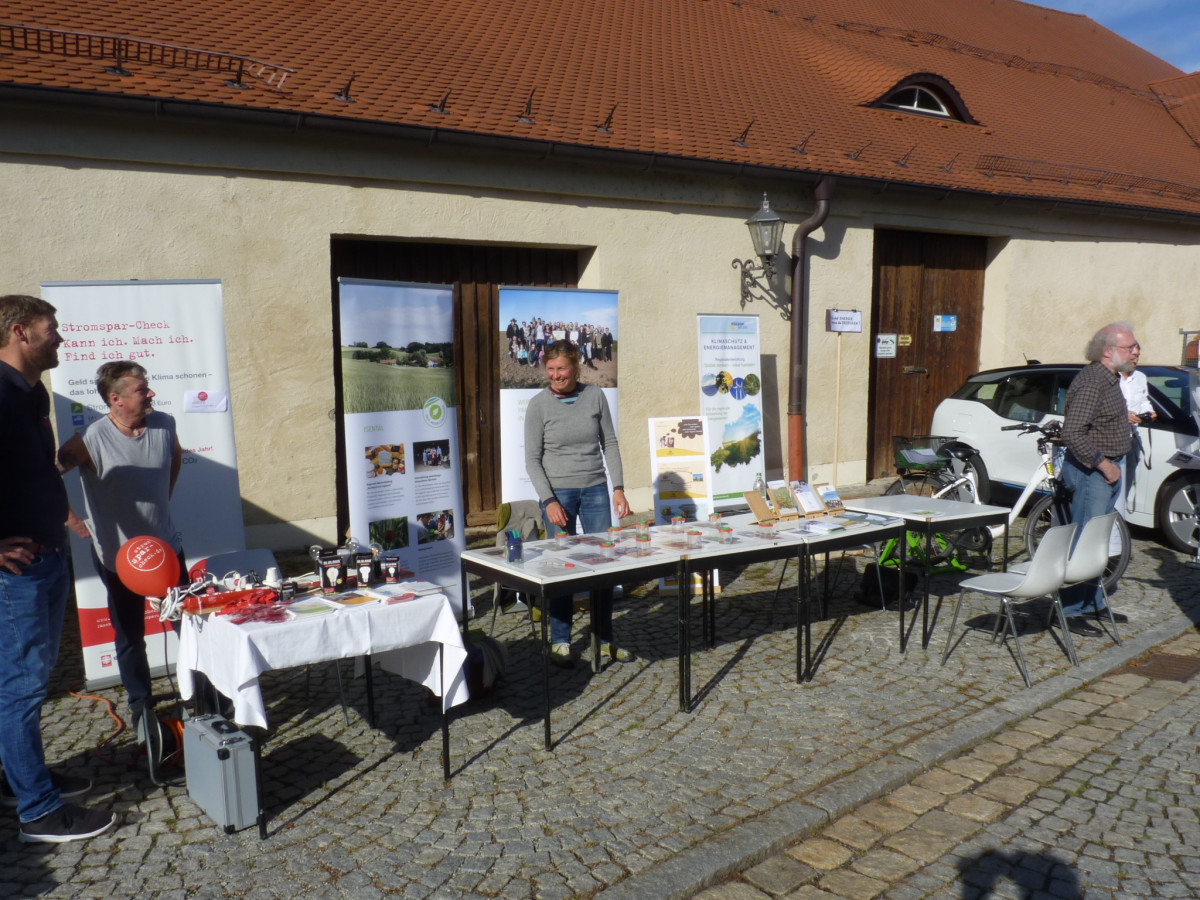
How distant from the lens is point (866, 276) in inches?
440

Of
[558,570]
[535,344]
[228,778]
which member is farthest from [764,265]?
[228,778]

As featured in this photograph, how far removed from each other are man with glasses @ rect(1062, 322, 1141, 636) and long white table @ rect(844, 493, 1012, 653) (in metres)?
0.54

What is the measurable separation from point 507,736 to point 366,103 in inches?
229

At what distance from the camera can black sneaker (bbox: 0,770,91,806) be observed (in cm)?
379

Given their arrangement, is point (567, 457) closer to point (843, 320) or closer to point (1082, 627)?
point (1082, 627)

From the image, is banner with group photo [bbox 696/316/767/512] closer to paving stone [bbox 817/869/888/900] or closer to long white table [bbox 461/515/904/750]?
long white table [bbox 461/515/904/750]

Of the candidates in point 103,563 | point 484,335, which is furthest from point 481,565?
point 484,335

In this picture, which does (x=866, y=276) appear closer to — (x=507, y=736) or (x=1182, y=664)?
(x=1182, y=664)

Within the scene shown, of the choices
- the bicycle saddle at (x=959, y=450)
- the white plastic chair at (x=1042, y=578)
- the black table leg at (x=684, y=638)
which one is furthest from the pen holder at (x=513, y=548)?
the bicycle saddle at (x=959, y=450)

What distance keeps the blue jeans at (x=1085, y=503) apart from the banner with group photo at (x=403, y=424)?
13.6 ft

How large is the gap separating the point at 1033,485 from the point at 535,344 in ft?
14.4

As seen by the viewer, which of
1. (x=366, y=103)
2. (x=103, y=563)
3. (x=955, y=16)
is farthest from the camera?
(x=955, y=16)

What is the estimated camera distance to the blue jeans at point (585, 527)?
539 centimetres

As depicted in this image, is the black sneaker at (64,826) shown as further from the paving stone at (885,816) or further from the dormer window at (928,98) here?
the dormer window at (928,98)
